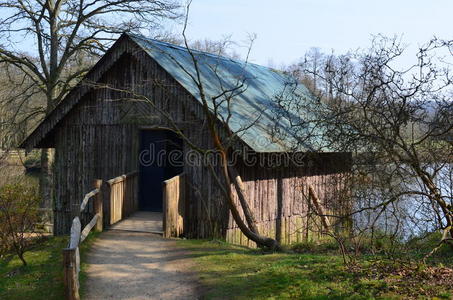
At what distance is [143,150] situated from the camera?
16.1 meters

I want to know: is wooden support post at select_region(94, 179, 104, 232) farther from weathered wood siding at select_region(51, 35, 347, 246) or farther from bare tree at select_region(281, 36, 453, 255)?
bare tree at select_region(281, 36, 453, 255)

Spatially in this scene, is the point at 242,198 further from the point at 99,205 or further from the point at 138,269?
the point at 99,205

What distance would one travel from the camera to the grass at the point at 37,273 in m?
9.44

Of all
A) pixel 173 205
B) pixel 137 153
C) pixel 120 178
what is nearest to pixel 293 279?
pixel 173 205

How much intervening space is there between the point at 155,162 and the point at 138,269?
6.08 metres

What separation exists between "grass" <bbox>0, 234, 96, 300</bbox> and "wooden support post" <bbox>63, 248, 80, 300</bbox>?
0.57 m

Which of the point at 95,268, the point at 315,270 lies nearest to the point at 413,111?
the point at 315,270

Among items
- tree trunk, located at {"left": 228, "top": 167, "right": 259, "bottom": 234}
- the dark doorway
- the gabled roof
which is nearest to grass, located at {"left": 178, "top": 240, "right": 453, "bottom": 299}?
tree trunk, located at {"left": 228, "top": 167, "right": 259, "bottom": 234}

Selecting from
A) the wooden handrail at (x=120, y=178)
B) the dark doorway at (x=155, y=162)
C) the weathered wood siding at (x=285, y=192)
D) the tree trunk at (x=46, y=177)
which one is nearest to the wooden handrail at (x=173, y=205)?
the weathered wood siding at (x=285, y=192)

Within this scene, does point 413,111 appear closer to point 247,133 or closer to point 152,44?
point 247,133

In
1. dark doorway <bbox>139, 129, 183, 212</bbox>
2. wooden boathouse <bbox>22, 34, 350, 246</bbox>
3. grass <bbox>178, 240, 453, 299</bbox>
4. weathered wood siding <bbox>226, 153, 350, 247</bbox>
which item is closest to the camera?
grass <bbox>178, 240, 453, 299</bbox>

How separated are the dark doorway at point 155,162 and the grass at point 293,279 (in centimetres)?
511

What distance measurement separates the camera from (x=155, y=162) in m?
16.2

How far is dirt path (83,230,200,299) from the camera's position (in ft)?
30.2
